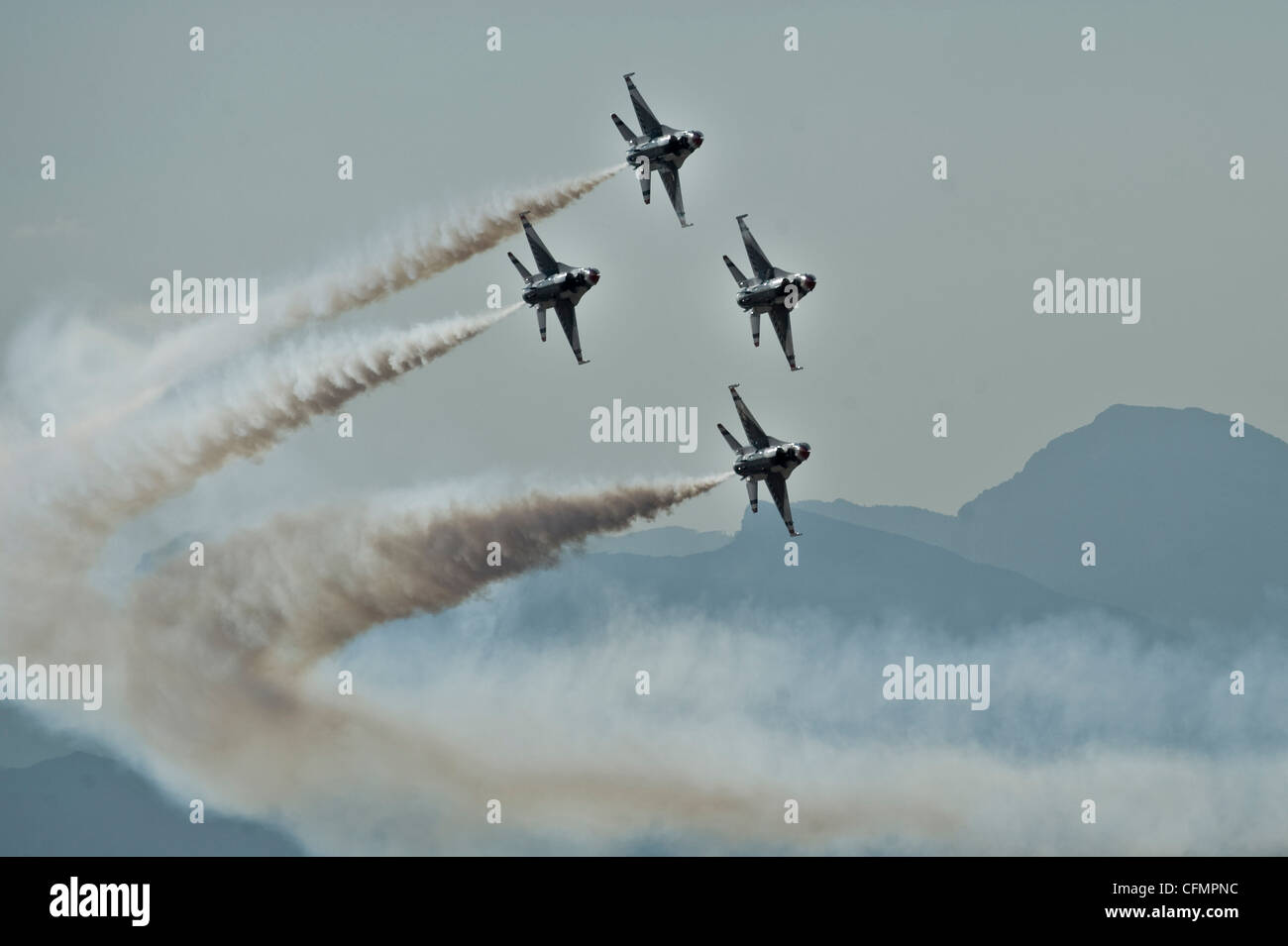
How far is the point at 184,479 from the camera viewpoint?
10281 cm

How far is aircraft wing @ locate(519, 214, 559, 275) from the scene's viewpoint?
3792 inches

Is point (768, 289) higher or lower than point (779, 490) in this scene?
higher

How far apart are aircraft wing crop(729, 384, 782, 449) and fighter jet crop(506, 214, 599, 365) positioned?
7832mm

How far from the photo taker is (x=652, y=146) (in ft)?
316

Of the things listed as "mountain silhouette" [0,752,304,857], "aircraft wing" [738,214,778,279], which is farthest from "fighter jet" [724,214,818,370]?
"mountain silhouette" [0,752,304,857]

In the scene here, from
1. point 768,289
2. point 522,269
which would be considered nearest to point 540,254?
point 522,269

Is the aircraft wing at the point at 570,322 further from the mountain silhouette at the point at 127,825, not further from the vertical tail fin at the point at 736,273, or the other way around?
the mountain silhouette at the point at 127,825

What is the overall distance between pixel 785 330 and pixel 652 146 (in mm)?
10161

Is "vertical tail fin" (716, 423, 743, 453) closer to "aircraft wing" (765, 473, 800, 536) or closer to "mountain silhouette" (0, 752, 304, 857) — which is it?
"aircraft wing" (765, 473, 800, 536)

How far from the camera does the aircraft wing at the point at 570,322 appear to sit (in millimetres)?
96750

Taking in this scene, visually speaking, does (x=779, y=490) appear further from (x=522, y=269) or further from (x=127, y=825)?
(x=127, y=825)
